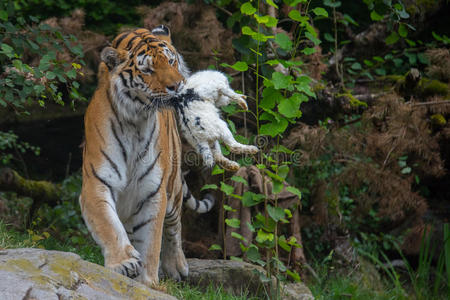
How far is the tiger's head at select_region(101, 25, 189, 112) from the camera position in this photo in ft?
12.3

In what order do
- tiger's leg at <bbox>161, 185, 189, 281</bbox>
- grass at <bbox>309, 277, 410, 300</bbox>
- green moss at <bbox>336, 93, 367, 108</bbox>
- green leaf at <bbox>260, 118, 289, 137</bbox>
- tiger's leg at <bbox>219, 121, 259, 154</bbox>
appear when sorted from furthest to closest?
green moss at <bbox>336, 93, 367, 108</bbox> < grass at <bbox>309, 277, 410, 300</bbox> < tiger's leg at <bbox>161, 185, 189, 281</bbox> < green leaf at <bbox>260, 118, 289, 137</bbox> < tiger's leg at <bbox>219, 121, 259, 154</bbox>

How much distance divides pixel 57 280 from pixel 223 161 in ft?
3.69

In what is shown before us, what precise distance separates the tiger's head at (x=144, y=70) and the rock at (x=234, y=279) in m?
1.54

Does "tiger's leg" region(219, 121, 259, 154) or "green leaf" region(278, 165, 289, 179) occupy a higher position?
"tiger's leg" region(219, 121, 259, 154)

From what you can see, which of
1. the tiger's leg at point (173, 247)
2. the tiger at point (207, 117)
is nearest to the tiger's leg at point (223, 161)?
the tiger at point (207, 117)

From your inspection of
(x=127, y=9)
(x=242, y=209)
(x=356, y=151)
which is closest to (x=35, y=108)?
(x=127, y=9)

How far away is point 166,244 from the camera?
15.9 ft

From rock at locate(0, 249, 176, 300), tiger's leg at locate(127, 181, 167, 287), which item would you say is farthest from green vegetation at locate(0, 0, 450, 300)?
rock at locate(0, 249, 176, 300)

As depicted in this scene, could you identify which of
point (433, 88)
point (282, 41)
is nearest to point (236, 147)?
point (282, 41)

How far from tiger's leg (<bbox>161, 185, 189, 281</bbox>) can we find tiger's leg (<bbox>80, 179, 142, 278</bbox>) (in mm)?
870

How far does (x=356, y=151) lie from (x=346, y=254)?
119cm

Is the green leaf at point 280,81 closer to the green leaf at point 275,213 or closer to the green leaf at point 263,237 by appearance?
the green leaf at point 275,213

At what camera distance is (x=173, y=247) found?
480 centimetres

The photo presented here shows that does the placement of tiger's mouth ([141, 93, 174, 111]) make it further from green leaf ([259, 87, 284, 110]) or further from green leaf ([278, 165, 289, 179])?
green leaf ([278, 165, 289, 179])
